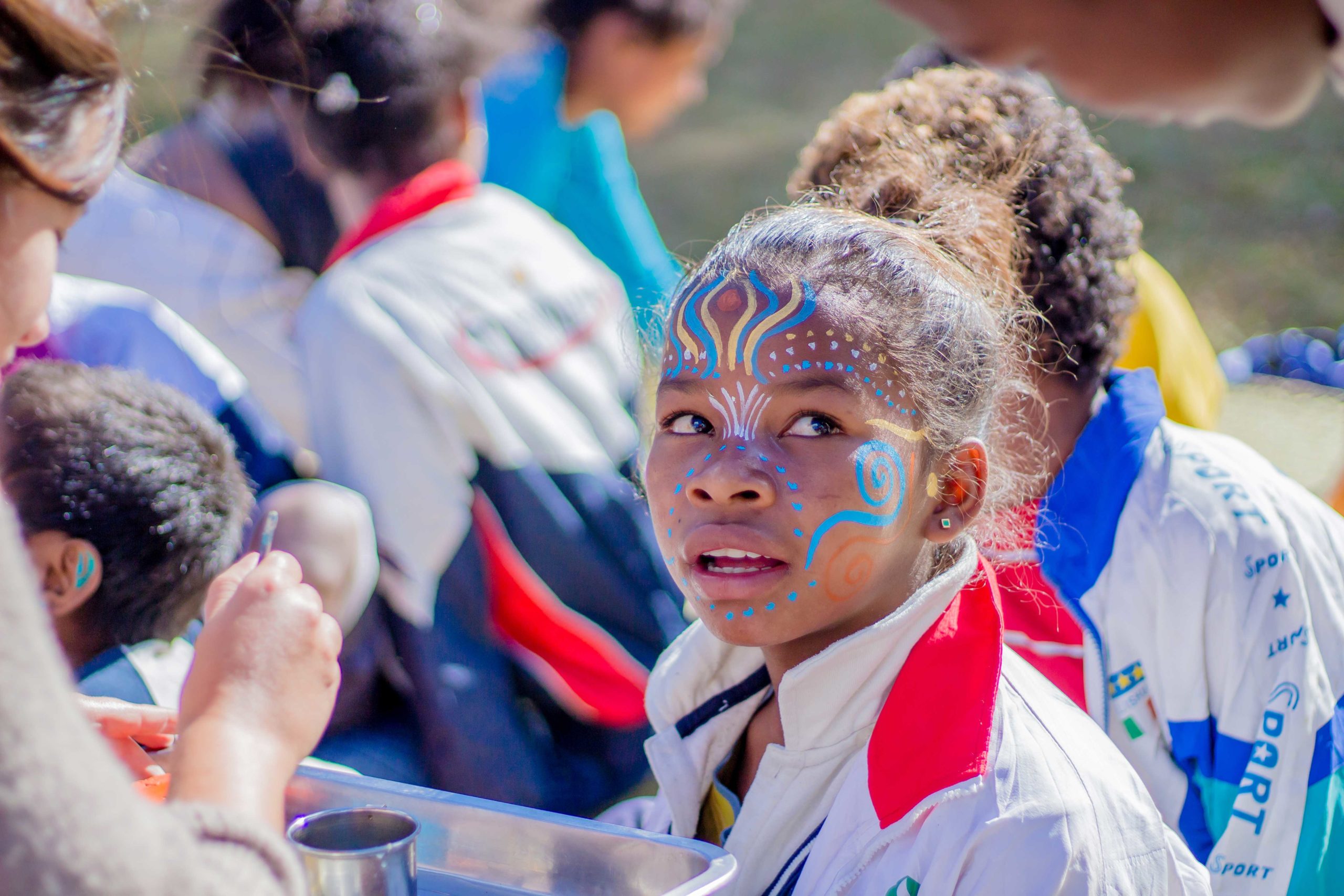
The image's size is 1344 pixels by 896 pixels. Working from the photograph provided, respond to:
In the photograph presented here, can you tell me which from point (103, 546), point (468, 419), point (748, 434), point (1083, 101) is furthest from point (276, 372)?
point (1083, 101)

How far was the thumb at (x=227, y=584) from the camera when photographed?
3.68ft

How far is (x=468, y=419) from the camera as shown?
2641 mm

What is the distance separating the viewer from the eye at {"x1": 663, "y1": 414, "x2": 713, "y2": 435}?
4.91 ft

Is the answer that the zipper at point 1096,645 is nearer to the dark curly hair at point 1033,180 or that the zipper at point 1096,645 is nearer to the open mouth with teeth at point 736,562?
the dark curly hair at point 1033,180

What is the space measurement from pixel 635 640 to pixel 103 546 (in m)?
1.22

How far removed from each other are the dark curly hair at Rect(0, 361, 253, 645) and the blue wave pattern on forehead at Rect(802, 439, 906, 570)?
43.5 inches

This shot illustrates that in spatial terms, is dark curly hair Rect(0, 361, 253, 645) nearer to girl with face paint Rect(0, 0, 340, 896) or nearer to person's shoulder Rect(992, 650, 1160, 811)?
girl with face paint Rect(0, 0, 340, 896)

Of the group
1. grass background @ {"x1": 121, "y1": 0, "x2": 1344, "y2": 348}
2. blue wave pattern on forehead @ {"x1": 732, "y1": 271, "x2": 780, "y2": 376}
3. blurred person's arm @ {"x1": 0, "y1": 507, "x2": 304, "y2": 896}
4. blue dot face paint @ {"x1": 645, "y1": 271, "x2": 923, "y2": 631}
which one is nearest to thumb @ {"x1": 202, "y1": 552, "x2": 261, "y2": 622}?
blurred person's arm @ {"x1": 0, "y1": 507, "x2": 304, "y2": 896}

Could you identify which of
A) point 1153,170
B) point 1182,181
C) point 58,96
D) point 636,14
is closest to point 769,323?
point 58,96

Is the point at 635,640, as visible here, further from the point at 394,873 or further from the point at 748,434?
the point at 394,873

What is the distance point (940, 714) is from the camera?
134 centimetres

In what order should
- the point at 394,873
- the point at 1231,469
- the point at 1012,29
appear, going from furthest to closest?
1. the point at 1231,469
2. the point at 394,873
3. the point at 1012,29

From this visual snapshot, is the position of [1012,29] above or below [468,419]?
above

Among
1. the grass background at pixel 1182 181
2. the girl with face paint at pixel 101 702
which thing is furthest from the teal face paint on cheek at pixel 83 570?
the grass background at pixel 1182 181
